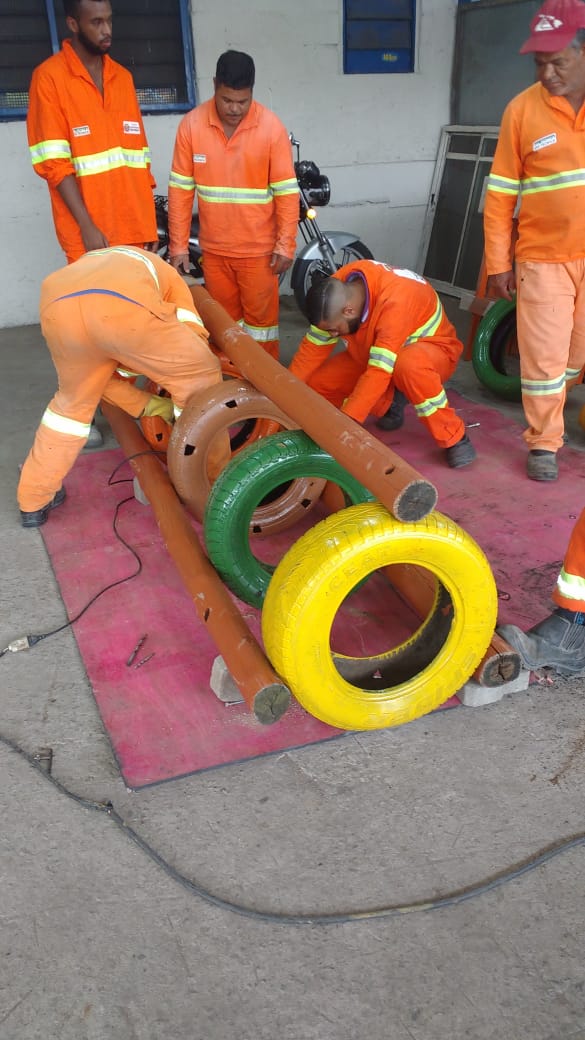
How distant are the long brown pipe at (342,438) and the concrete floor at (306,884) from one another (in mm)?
827

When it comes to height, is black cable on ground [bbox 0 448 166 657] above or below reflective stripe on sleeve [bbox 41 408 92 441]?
below

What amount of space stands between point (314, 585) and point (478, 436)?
2.69 m

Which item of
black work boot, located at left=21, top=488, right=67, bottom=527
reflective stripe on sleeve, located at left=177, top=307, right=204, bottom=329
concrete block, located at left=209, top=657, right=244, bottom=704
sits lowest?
black work boot, located at left=21, top=488, right=67, bottom=527

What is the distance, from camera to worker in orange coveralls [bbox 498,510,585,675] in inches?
99.3

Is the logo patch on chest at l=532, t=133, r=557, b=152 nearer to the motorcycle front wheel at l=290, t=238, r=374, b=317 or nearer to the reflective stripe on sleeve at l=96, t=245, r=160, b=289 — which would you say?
the reflective stripe on sleeve at l=96, t=245, r=160, b=289

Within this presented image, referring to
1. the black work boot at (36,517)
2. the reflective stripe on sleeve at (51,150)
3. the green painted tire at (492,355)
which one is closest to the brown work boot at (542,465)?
the green painted tire at (492,355)

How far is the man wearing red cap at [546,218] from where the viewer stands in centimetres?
341

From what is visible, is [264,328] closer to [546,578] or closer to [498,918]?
[546,578]

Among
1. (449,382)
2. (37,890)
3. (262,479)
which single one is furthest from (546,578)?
(449,382)

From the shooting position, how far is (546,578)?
318cm

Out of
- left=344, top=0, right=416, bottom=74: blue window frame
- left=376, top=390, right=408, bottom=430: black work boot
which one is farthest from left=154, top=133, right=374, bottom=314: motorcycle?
left=376, top=390, right=408, bottom=430: black work boot

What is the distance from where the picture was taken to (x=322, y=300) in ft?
12.2

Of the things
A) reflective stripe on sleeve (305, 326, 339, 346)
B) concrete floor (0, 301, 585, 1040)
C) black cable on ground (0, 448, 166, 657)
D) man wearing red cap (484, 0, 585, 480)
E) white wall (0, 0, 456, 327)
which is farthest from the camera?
white wall (0, 0, 456, 327)

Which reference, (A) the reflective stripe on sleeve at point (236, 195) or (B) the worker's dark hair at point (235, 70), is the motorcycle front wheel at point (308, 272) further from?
(B) the worker's dark hair at point (235, 70)
